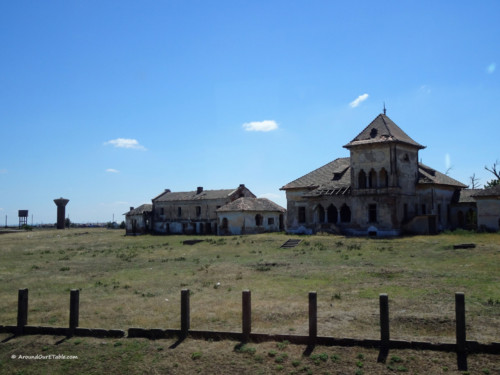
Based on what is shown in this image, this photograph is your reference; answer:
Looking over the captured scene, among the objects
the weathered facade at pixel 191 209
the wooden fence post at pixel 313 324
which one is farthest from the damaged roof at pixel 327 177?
the wooden fence post at pixel 313 324

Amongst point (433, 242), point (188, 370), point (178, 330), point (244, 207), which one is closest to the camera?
point (188, 370)

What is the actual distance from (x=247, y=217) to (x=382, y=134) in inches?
716

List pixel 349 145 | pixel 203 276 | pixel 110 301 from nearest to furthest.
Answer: pixel 110 301 < pixel 203 276 < pixel 349 145

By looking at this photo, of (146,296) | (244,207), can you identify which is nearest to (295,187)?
(244,207)

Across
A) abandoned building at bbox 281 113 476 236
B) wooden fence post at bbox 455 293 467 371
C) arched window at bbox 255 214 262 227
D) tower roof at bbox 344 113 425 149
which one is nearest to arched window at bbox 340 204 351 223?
abandoned building at bbox 281 113 476 236

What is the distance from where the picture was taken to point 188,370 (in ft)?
30.7

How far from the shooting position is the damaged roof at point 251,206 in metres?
51.0

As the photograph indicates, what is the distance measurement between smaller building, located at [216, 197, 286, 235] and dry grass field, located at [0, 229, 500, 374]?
22719 mm

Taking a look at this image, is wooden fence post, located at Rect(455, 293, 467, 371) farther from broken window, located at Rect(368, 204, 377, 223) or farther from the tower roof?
broken window, located at Rect(368, 204, 377, 223)

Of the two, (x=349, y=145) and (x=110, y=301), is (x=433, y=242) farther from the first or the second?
(x=110, y=301)

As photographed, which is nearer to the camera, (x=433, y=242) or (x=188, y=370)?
(x=188, y=370)

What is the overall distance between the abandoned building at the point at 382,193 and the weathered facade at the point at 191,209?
1509 centimetres

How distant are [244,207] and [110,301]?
A: 3607 cm

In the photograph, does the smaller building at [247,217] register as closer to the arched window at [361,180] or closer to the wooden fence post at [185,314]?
the arched window at [361,180]
